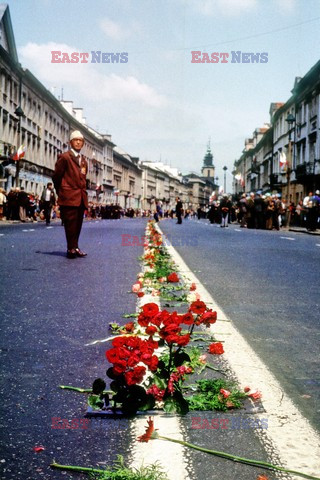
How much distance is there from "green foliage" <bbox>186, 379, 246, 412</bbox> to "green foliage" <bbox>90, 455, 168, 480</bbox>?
2.24ft

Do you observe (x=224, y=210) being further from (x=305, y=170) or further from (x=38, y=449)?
(x=38, y=449)

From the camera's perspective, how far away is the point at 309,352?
4.05m

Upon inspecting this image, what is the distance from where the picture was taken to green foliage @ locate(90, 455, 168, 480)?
2.05 meters

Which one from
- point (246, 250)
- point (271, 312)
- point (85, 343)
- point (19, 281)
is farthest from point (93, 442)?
point (246, 250)

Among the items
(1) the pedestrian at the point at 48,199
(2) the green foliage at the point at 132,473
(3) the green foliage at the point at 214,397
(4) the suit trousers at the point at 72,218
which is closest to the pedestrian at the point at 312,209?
(1) the pedestrian at the point at 48,199

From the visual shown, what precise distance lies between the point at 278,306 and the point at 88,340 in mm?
2214

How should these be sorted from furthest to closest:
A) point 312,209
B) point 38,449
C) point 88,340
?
point 312,209, point 88,340, point 38,449

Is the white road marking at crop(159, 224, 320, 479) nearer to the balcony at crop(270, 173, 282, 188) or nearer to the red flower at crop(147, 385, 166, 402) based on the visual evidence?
the red flower at crop(147, 385, 166, 402)

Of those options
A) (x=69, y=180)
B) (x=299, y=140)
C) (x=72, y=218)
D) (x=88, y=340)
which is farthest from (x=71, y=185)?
(x=299, y=140)

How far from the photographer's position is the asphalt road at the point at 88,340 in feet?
7.72

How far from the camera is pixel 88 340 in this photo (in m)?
4.26

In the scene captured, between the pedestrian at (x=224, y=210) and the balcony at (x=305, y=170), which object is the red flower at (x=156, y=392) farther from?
the balcony at (x=305, y=170)

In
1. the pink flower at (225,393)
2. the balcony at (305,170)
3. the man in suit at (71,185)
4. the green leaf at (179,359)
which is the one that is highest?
the balcony at (305,170)

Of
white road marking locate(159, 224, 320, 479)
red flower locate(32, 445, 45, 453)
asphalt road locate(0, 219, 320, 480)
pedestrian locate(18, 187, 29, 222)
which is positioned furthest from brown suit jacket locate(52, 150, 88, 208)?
pedestrian locate(18, 187, 29, 222)
